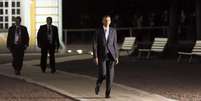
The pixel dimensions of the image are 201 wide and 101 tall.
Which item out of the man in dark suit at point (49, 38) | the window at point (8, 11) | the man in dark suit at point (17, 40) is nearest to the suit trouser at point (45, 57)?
the man in dark suit at point (49, 38)

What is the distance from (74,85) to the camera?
18.1m

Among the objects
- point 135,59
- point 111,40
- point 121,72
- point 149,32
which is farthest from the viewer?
point 149,32

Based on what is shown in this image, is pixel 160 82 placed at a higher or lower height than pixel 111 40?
lower

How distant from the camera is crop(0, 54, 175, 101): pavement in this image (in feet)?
51.2

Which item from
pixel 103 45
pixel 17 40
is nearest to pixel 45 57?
pixel 17 40

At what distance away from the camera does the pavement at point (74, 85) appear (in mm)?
15617

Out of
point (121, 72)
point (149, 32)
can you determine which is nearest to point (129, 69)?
point (121, 72)

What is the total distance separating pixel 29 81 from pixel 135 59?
30.8ft

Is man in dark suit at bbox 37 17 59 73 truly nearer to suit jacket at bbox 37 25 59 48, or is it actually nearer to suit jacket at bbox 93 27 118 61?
suit jacket at bbox 37 25 59 48

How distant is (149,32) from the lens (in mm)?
38906

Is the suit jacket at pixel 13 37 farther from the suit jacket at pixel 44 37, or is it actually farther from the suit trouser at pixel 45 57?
the suit trouser at pixel 45 57

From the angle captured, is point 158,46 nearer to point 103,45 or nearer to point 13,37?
point 13,37

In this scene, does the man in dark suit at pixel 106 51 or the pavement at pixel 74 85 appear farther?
the pavement at pixel 74 85

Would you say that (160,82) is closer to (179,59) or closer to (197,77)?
(197,77)
